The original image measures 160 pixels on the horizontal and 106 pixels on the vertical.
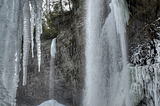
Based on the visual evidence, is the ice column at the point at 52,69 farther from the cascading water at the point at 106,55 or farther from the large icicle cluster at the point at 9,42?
the large icicle cluster at the point at 9,42

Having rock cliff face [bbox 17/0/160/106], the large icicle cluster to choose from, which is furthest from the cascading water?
the large icicle cluster

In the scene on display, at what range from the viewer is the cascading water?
4.68 meters

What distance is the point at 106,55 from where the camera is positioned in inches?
207

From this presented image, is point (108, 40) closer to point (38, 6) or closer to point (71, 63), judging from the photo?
point (71, 63)

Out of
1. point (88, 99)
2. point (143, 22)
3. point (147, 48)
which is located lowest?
point (88, 99)

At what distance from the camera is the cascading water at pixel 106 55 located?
468 centimetres

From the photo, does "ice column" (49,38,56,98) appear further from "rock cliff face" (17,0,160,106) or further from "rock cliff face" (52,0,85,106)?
"rock cliff face" (52,0,85,106)

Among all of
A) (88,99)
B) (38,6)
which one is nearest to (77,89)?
(88,99)

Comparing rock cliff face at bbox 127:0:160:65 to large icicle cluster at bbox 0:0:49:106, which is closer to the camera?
large icicle cluster at bbox 0:0:49:106

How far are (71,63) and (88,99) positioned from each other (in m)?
1.84

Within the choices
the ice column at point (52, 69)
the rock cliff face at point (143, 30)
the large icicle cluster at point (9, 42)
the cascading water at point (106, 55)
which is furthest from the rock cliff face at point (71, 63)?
the large icicle cluster at point (9, 42)

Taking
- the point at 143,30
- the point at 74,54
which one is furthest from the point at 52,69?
the point at 143,30

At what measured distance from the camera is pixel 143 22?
4.27 metres

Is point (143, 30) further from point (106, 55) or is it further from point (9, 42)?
point (9, 42)
